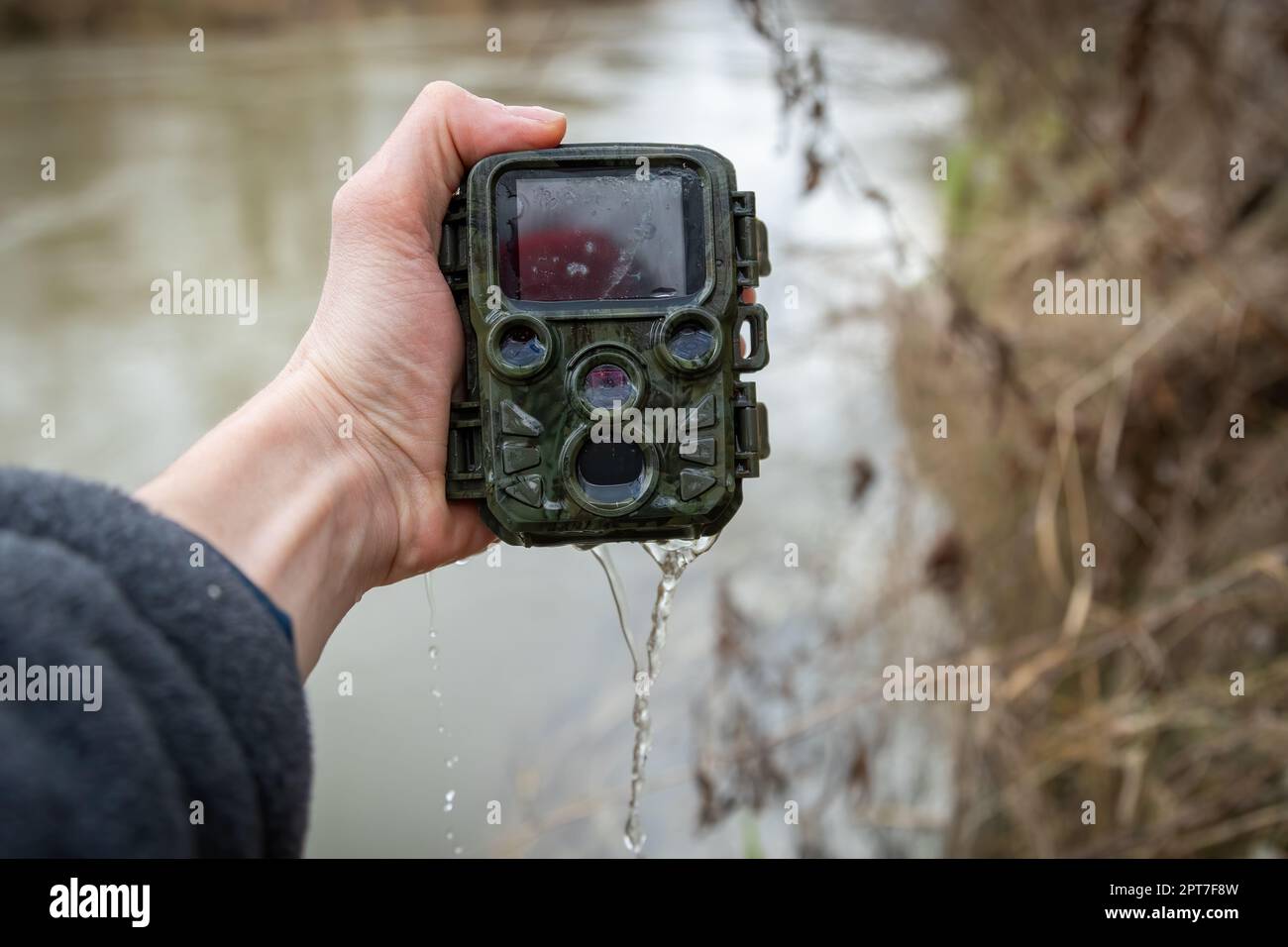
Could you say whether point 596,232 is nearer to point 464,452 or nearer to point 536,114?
point 536,114

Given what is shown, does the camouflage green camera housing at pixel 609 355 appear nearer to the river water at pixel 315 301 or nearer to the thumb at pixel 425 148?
the thumb at pixel 425 148

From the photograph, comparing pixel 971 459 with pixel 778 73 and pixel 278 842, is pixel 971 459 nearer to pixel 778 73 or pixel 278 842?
pixel 778 73

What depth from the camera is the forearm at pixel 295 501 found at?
3.44 feet

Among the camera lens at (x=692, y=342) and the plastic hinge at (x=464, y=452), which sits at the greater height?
the camera lens at (x=692, y=342)

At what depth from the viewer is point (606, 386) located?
1.25 m

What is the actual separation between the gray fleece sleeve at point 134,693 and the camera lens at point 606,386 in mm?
462

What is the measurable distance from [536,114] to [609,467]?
1.48ft

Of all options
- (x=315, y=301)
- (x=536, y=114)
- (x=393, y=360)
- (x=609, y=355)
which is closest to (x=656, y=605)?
(x=609, y=355)

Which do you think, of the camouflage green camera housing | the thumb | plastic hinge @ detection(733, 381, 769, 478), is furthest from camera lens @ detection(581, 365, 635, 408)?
the thumb

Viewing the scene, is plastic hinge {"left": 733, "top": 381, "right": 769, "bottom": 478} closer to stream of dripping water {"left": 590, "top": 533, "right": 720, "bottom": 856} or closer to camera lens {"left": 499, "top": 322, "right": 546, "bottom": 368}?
stream of dripping water {"left": 590, "top": 533, "right": 720, "bottom": 856}

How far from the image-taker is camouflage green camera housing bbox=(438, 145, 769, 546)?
1223 mm

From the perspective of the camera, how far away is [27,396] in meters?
4.41

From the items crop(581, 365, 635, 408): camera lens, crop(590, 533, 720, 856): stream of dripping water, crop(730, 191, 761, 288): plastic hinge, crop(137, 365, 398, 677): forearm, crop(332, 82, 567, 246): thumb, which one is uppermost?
crop(332, 82, 567, 246): thumb

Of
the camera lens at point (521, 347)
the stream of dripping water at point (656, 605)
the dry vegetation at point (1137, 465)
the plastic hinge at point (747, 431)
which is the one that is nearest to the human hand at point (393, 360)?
the camera lens at point (521, 347)
